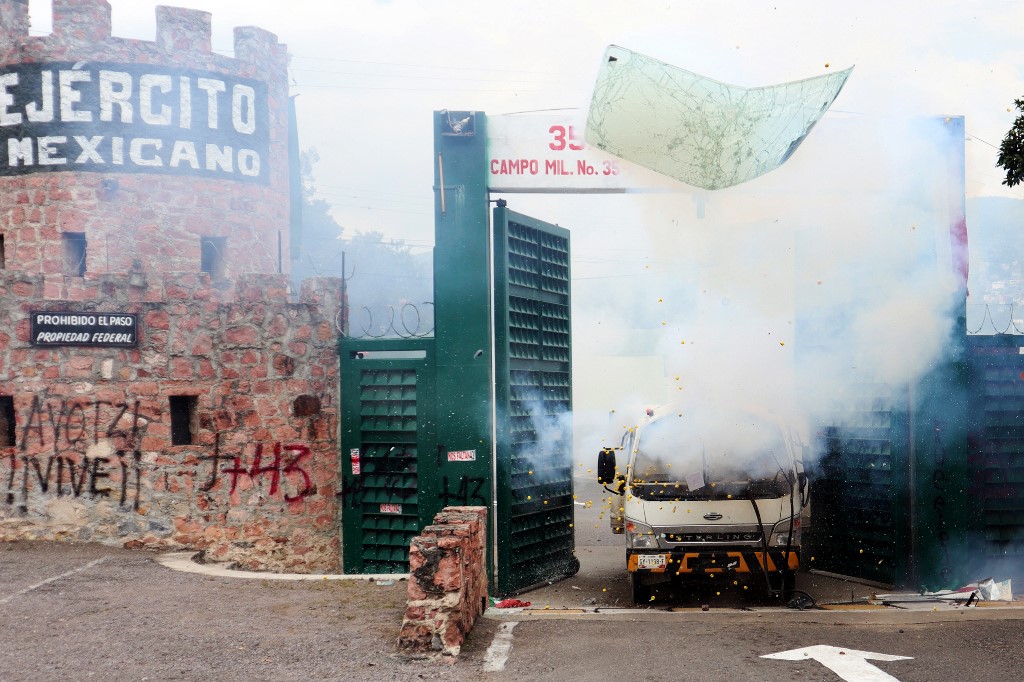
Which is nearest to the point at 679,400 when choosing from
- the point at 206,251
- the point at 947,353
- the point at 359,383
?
the point at 947,353

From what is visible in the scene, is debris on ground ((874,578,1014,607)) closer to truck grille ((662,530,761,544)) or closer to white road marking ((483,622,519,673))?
truck grille ((662,530,761,544))

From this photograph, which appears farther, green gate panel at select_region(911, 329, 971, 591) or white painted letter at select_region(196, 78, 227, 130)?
white painted letter at select_region(196, 78, 227, 130)

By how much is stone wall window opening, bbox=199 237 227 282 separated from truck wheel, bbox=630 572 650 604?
1185 centimetres

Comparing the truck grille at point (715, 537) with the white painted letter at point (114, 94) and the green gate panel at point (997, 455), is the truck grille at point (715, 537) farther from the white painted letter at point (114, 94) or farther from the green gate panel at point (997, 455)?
the white painted letter at point (114, 94)

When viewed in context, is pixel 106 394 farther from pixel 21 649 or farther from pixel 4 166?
pixel 4 166

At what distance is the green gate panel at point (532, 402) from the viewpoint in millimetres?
12188

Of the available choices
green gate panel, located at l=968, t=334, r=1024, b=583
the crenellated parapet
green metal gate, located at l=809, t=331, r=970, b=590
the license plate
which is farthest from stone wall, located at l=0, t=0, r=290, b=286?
green gate panel, located at l=968, t=334, r=1024, b=583

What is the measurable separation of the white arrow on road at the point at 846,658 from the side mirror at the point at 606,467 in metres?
3.33

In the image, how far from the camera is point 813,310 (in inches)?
488

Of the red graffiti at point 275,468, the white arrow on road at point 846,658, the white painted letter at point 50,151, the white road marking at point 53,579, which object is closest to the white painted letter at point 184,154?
the white painted letter at point 50,151

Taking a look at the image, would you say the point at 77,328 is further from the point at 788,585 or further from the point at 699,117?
the point at 788,585

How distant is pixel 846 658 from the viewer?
7.65m

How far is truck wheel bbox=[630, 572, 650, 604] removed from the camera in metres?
11.0

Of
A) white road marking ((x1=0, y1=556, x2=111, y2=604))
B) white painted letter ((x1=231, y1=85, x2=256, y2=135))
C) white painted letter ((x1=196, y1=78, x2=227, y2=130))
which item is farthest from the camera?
white painted letter ((x1=231, y1=85, x2=256, y2=135))
